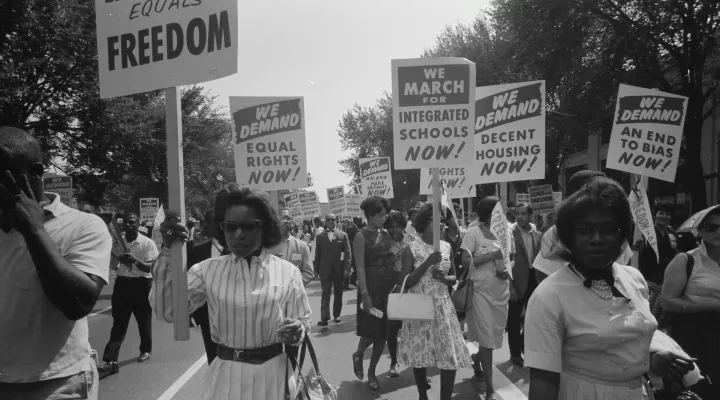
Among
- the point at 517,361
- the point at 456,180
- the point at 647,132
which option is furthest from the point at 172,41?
the point at 456,180

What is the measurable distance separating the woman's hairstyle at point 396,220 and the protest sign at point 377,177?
11345 mm

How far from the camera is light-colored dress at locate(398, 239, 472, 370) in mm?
5680

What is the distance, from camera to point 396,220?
718 centimetres

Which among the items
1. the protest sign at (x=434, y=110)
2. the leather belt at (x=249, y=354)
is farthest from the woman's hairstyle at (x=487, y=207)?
the leather belt at (x=249, y=354)

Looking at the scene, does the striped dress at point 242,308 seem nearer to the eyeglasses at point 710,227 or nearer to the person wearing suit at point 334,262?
the eyeglasses at point 710,227

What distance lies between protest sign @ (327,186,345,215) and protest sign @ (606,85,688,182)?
46.0 feet

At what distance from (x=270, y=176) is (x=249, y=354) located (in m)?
4.93

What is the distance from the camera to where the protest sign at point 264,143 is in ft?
25.8

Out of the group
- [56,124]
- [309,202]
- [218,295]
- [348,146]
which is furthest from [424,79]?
[348,146]

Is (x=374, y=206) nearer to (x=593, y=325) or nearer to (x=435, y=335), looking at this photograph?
(x=435, y=335)

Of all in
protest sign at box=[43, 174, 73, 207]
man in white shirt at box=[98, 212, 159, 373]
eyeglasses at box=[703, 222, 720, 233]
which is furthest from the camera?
protest sign at box=[43, 174, 73, 207]

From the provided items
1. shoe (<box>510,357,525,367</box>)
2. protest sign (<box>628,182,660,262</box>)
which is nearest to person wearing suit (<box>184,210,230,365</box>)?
shoe (<box>510,357,525,367</box>)

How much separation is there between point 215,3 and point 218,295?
1.74 m

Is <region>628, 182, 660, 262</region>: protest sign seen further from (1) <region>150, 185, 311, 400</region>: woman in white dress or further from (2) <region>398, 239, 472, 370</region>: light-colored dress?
(1) <region>150, 185, 311, 400</region>: woman in white dress
